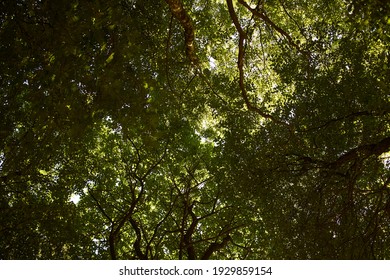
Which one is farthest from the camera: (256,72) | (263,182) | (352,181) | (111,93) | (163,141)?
(163,141)

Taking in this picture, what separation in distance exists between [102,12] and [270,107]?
23.3 feet

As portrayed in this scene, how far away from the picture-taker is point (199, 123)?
549 inches

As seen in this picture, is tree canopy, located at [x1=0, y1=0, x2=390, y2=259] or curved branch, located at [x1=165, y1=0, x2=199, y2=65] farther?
tree canopy, located at [x1=0, y1=0, x2=390, y2=259]

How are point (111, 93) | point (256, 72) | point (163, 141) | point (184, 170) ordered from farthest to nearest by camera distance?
point (184, 170), point (163, 141), point (256, 72), point (111, 93)

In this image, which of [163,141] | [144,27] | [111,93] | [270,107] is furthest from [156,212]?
[111,93]

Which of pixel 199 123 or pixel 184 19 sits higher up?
pixel 199 123

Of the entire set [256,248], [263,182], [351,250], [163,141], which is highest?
[163,141]

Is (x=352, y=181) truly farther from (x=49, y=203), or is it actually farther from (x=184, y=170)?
(x=49, y=203)

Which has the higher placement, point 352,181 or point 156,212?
point 156,212

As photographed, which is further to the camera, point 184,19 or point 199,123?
point 199,123

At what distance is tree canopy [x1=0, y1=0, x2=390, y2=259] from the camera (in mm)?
6113

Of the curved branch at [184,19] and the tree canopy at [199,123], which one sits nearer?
the curved branch at [184,19]

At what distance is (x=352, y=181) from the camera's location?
26.9 feet

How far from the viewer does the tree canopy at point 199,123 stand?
6.11 m
